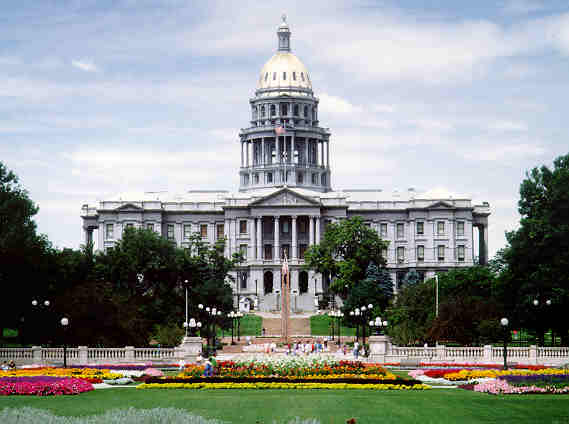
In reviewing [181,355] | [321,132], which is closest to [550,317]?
[181,355]

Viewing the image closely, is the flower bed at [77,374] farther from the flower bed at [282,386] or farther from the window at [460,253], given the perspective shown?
the window at [460,253]

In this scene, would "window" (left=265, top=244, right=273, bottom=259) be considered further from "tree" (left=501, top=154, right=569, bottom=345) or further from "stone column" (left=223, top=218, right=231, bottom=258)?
"tree" (left=501, top=154, right=569, bottom=345)

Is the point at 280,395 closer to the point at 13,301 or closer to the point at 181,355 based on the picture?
the point at 181,355

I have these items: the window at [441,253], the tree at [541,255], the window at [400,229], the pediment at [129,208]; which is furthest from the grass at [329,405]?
the window at [400,229]

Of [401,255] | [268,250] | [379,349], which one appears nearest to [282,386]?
[379,349]

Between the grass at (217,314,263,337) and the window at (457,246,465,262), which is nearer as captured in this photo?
the grass at (217,314,263,337)

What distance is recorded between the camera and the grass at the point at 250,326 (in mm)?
108106

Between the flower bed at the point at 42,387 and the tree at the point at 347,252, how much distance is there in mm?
93388

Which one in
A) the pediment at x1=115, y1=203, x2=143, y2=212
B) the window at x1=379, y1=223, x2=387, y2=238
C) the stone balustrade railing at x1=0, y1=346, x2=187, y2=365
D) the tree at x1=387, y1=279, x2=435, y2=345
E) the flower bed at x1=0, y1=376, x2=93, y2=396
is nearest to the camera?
the flower bed at x1=0, y1=376, x2=93, y2=396

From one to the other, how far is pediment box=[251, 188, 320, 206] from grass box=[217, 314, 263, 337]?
34.6m

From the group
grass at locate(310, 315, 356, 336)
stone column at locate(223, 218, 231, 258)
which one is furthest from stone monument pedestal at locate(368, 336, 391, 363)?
stone column at locate(223, 218, 231, 258)

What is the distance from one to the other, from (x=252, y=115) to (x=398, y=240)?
35196mm

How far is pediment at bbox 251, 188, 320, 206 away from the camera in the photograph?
161250 millimetres

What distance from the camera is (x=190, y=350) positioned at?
211 feet
